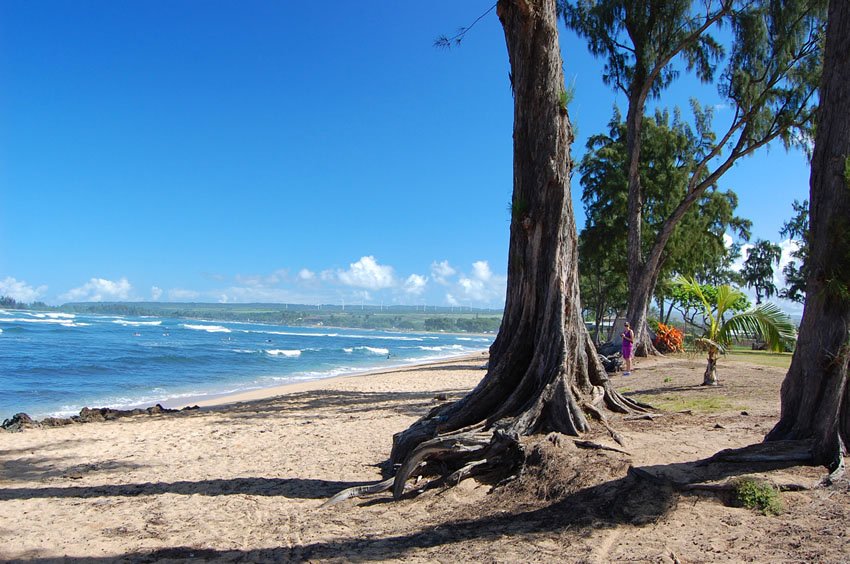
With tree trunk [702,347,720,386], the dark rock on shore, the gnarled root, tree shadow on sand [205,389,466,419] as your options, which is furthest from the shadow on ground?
the dark rock on shore

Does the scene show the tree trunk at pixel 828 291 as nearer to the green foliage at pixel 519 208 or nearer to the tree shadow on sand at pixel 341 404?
the green foliage at pixel 519 208

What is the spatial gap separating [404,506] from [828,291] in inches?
152

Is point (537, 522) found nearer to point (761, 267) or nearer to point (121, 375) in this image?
point (121, 375)

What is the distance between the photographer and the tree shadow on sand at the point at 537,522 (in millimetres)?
3988

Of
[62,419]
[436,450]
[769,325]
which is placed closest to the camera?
[436,450]

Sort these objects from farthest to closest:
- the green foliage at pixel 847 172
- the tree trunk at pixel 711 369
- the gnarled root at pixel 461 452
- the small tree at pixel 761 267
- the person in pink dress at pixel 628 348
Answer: the small tree at pixel 761 267 → the person in pink dress at pixel 628 348 → the tree trunk at pixel 711 369 → the gnarled root at pixel 461 452 → the green foliage at pixel 847 172

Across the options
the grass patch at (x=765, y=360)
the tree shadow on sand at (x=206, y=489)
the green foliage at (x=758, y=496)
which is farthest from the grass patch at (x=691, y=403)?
the grass patch at (x=765, y=360)

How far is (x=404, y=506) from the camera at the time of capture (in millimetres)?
5047

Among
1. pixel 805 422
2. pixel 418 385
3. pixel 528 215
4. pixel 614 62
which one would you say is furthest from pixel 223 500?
pixel 614 62

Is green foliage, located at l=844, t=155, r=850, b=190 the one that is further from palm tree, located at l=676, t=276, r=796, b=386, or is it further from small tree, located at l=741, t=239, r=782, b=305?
small tree, located at l=741, t=239, r=782, b=305

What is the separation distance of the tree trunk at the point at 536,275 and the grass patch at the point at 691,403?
2.05m

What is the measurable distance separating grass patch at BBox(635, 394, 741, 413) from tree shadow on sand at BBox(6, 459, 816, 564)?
4075 mm

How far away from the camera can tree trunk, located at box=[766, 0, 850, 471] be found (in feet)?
14.1

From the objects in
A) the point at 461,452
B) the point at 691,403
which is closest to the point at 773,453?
the point at 461,452
